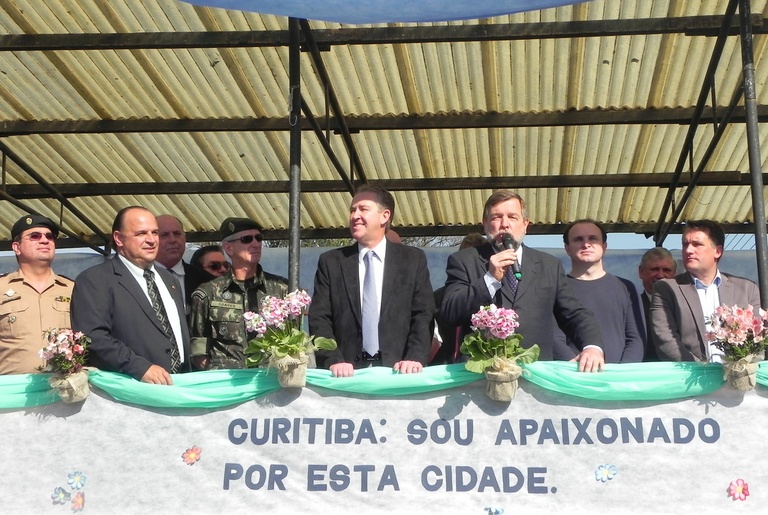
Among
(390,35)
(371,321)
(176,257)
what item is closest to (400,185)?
(390,35)

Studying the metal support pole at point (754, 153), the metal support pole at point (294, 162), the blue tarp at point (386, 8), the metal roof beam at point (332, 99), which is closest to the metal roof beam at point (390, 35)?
the metal roof beam at point (332, 99)

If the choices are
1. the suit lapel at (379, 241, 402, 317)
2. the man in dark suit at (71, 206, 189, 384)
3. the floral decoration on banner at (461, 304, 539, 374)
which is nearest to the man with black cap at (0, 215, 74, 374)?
the man in dark suit at (71, 206, 189, 384)

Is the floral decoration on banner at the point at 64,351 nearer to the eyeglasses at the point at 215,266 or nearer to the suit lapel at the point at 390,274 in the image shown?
the suit lapel at the point at 390,274

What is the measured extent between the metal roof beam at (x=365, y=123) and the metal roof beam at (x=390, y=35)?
4.36ft

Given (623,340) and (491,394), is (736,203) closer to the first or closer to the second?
(623,340)

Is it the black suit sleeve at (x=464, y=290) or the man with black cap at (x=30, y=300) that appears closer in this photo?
the black suit sleeve at (x=464, y=290)

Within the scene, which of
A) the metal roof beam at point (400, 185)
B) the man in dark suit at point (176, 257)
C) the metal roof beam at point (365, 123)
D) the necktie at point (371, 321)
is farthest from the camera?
the metal roof beam at point (400, 185)

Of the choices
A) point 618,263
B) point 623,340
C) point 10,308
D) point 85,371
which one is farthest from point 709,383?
point 618,263

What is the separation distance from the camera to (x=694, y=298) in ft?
16.8

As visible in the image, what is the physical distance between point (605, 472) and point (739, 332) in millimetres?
843

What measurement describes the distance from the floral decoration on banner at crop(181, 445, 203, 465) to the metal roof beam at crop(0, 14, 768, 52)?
98.8 inches

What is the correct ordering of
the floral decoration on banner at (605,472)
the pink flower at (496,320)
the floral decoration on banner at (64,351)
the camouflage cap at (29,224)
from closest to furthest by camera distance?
the pink flower at (496,320), the floral decoration on banner at (605,472), the floral decoration on banner at (64,351), the camouflage cap at (29,224)

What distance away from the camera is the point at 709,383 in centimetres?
441

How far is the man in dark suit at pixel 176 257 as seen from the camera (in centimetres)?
629
